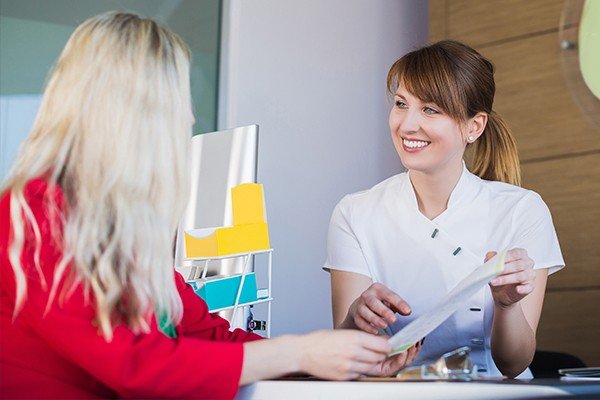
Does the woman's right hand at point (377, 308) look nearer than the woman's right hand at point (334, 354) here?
No

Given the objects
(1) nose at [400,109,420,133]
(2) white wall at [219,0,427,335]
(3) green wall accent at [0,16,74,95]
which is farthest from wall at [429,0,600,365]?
(3) green wall accent at [0,16,74,95]

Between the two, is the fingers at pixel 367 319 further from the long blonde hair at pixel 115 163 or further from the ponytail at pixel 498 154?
the ponytail at pixel 498 154

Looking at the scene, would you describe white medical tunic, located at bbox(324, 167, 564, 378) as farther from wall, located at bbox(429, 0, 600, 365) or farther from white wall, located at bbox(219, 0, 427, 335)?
white wall, located at bbox(219, 0, 427, 335)

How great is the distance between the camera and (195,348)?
101 centimetres

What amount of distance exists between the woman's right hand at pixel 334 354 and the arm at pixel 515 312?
0.47 meters

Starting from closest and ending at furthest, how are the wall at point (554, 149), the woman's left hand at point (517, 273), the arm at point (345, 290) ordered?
A: the woman's left hand at point (517, 273) → the arm at point (345, 290) → the wall at point (554, 149)

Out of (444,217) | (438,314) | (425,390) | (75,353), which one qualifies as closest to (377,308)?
(438,314)

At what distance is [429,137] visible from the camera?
2059 mm

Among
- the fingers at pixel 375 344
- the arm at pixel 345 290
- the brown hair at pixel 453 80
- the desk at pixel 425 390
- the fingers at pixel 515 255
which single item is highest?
the brown hair at pixel 453 80

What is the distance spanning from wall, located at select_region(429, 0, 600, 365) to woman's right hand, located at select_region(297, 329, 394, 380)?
244 centimetres

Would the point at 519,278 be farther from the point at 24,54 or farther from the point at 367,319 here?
the point at 24,54

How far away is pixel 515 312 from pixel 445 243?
292mm

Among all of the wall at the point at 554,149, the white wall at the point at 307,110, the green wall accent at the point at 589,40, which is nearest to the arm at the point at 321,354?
the green wall accent at the point at 589,40

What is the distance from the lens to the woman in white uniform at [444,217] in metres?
1.88
